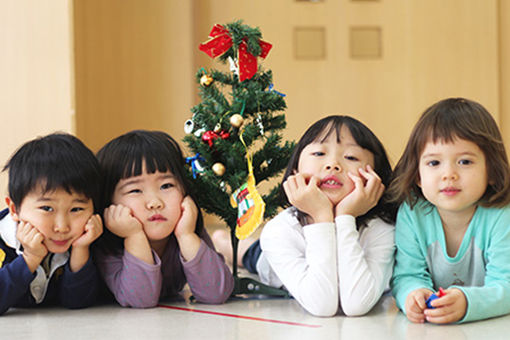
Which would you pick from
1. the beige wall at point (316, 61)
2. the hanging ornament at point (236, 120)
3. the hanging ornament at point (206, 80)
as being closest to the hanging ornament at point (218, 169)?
the hanging ornament at point (236, 120)

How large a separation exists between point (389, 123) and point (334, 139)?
220 cm

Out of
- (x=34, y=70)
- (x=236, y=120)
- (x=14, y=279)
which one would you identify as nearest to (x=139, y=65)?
(x=34, y=70)

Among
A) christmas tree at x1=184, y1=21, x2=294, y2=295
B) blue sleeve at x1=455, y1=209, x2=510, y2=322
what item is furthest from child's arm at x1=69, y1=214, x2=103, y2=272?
blue sleeve at x1=455, y1=209, x2=510, y2=322

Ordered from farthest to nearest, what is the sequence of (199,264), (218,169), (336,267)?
(218,169) → (199,264) → (336,267)

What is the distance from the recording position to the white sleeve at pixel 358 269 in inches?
49.6

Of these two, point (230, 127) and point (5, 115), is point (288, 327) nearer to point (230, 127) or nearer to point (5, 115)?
point (230, 127)

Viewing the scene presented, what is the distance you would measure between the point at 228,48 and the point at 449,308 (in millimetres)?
838

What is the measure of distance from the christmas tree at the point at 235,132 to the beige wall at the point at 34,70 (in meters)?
1.35

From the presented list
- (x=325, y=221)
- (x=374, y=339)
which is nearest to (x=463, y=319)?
(x=374, y=339)

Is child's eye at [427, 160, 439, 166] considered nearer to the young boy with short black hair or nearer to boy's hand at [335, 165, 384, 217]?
boy's hand at [335, 165, 384, 217]

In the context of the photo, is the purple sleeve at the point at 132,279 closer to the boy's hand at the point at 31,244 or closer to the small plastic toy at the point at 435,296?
the boy's hand at the point at 31,244

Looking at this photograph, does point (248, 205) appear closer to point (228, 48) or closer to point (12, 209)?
point (228, 48)

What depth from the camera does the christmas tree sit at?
1.50 m

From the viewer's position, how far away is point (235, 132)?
1.52 m
